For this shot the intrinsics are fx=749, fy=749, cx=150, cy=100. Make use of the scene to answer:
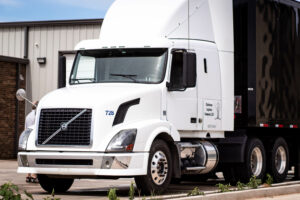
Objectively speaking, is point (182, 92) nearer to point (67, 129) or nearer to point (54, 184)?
point (67, 129)

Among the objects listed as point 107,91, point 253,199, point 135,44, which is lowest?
point 253,199

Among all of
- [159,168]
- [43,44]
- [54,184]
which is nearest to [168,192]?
[159,168]

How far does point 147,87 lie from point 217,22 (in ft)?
10.2

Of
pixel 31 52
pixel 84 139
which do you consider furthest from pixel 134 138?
pixel 31 52

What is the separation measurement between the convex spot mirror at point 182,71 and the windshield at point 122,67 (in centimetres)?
29

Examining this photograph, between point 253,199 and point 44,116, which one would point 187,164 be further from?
point 44,116

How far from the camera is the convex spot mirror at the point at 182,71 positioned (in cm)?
1437

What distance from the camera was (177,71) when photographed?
14.8 meters

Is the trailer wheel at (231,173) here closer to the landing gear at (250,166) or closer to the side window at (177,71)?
the landing gear at (250,166)

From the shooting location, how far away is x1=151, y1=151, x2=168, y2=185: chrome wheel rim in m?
13.7

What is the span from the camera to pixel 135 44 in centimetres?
1484

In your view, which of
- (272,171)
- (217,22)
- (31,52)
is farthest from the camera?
(31,52)

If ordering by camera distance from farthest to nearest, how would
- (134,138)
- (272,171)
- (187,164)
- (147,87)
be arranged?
(272,171), (187,164), (147,87), (134,138)

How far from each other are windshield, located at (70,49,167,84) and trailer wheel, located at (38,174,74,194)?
1.99 metres
